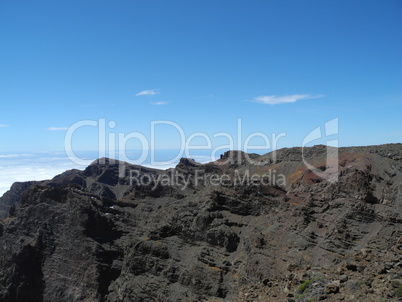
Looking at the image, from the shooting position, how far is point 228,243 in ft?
173

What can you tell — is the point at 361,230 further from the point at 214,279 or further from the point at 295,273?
the point at 214,279

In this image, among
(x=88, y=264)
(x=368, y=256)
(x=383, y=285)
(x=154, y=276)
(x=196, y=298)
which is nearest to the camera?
(x=383, y=285)

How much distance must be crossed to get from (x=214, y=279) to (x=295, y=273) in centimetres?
1357

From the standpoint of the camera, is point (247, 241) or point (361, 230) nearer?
point (361, 230)

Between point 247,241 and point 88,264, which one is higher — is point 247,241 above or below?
above

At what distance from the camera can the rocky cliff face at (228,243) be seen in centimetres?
3553

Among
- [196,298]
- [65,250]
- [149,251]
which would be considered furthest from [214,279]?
[65,250]

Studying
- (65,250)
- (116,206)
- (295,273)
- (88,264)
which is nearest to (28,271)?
(65,250)

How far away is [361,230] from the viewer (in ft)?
151

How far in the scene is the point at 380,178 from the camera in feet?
218

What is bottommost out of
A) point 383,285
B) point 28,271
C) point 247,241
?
point 28,271

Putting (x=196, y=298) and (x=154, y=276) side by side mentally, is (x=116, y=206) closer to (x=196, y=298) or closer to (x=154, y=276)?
(x=154, y=276)

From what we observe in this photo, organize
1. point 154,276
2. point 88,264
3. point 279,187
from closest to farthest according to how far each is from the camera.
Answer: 1. point 154,276
2. point 88,264
3. point 279,187

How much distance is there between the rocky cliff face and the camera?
35.5 metres
